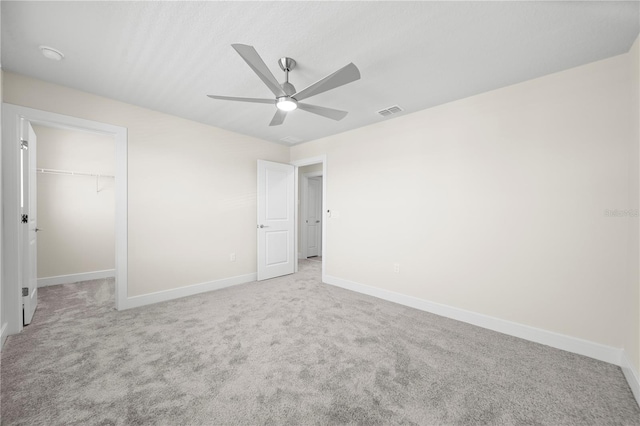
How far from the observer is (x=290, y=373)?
183 cm

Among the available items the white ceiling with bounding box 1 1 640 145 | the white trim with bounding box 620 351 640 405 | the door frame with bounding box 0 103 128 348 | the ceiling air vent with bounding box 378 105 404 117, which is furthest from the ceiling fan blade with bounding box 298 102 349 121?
the white trim with bounding box 620 351 640 405

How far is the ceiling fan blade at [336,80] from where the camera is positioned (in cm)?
166

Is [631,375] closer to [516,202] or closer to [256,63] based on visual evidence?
[516,202]

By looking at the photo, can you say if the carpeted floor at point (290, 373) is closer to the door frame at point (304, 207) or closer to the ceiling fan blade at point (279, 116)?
the ceiling fan blade at point (279, 116)

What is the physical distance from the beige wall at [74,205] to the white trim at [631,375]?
6570 mm

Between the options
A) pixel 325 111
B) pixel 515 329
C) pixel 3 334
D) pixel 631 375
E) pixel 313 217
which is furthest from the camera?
pixel 313 217

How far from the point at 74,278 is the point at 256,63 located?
4.92 meters

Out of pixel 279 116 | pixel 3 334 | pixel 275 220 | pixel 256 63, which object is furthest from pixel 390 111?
pixel 3 334

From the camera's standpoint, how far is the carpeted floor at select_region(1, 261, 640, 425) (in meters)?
1.47

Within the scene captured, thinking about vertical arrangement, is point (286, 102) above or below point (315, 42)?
below

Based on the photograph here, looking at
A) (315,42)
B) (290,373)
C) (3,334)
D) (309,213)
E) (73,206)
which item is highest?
(315,42)

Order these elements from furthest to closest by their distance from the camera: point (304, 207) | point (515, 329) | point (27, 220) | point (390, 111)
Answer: point (304, 207) < point (390, 111) < point (27, 220) < point (515, 329)

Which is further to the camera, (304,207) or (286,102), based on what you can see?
(304,207)

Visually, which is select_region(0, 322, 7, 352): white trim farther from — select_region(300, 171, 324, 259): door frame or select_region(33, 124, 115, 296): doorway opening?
select_region(300, 171, 324, 259): door frame
